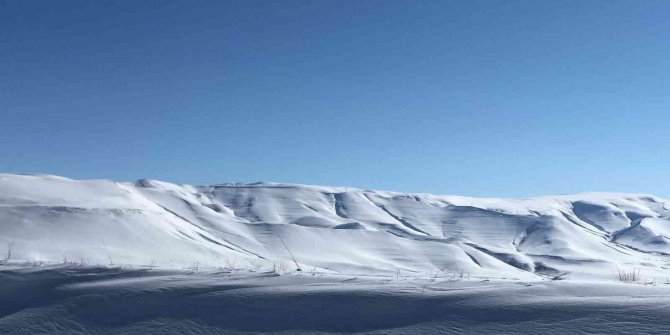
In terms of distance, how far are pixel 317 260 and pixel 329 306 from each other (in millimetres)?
16845

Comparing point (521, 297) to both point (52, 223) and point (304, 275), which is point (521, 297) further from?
point (52, 223)

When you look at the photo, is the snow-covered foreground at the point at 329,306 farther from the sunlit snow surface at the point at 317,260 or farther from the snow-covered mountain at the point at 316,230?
the snow-covered mountain at the point at 316,230

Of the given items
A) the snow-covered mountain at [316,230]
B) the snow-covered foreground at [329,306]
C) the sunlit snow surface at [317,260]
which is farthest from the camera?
the snow-covered mountain at [316,230]

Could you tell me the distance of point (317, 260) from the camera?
2228 centimetres

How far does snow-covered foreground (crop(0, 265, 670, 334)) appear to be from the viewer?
493cm

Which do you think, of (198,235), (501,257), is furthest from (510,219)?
(198,235)

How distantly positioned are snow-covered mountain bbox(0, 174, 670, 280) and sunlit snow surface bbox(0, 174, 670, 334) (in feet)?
0.33

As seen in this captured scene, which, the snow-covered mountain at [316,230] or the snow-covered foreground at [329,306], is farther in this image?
the snow-covered mountain at [316,230]

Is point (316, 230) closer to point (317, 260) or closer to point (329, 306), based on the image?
point (317, 260)

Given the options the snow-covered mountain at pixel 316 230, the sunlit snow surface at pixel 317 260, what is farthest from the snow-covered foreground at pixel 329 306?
the snow-covered mountain at pixel 316 230

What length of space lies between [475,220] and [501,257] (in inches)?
351

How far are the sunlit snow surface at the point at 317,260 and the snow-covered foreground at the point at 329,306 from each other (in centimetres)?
2

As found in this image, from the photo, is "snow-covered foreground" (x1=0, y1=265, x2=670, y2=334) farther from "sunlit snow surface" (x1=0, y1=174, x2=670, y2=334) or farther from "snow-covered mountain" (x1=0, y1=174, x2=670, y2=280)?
"snow-covered mountain" (x1=0, y1=174, x2=670, y2=280)

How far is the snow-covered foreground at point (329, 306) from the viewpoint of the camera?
4930 mm
